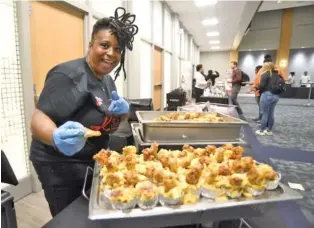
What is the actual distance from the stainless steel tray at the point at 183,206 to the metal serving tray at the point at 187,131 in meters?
0.58

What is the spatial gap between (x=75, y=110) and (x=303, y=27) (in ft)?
49.6

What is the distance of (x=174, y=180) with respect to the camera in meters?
0.70

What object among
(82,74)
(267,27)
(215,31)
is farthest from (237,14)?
(267,27)

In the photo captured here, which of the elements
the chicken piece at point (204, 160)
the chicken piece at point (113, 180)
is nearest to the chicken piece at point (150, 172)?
the chicken piece at point (113, 180)

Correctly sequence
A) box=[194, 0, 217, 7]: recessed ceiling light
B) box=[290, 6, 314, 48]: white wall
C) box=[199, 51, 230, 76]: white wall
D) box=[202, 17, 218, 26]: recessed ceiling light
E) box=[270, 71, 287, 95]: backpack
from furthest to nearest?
box=[199, 51, 230, 76]: white wall → box=[290, 6, 314, 48]: white wall → box=[202, 17, 218, 26]: recessed ceiling light → box=[194, 0, 217, 7]: recessed ceiling light → box=[270, 71, 287, 95]: backpack

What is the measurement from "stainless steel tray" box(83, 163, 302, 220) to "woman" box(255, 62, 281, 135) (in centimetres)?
364

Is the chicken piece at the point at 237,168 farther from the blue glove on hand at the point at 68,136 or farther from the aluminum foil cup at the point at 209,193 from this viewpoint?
the blue glove on hand at the point at 68,136

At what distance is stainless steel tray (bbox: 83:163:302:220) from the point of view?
585mm

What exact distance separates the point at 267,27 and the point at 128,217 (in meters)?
15.4

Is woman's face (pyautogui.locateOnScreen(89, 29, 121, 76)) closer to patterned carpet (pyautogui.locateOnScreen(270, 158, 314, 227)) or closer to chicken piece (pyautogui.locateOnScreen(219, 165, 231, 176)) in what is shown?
chicken piece (pyautogui.locateOnScreen(219, 165, 231, 176))

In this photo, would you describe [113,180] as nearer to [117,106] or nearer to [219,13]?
[117,106]

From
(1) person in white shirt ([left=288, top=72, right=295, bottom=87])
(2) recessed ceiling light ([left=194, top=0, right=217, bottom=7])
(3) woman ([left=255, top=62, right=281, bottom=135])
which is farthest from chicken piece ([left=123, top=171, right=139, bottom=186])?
(1) person in white shirt ([left=288, top=72, right=295, bottom=87])

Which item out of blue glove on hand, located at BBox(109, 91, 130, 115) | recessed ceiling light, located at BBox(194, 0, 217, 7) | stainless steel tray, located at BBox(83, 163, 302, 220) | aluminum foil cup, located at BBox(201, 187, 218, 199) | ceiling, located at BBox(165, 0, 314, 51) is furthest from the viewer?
ceiling, located at BBox(165, 0, 314, 51)

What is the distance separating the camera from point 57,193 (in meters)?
0.91
